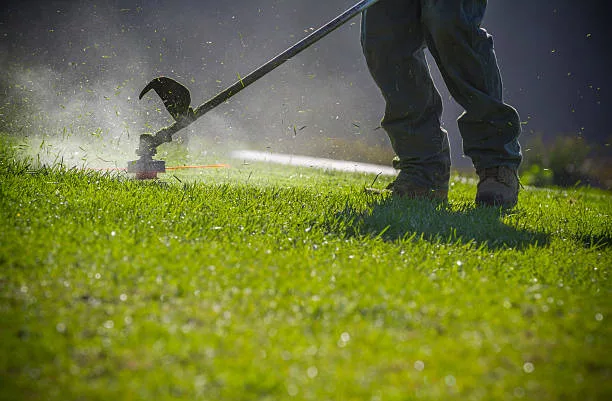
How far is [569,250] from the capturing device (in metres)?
2.08

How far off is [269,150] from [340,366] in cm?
794

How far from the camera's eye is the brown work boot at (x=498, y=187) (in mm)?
2988

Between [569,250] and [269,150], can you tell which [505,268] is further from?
[269,150]

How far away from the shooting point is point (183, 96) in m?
2.95

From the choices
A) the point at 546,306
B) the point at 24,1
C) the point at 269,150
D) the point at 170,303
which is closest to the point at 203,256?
the point at 170,303

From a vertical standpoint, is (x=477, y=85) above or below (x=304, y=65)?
below

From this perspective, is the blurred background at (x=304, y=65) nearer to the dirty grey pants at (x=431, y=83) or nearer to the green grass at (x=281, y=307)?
the dirty grey pants at (x=431, y=83)

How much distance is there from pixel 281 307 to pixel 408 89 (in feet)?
7.13

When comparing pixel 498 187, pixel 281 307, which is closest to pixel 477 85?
pixel 498 187

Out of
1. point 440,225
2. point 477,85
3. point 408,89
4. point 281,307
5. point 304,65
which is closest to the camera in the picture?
point 281,307

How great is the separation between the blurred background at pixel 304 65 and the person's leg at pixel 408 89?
9.97 ft

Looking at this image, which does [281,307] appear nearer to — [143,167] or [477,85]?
[143,167]

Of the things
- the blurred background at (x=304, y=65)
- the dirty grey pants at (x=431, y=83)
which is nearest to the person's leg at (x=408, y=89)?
the dirty grey pants at (x=431, y=83)

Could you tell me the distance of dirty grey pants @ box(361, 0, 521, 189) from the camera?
2.81m
